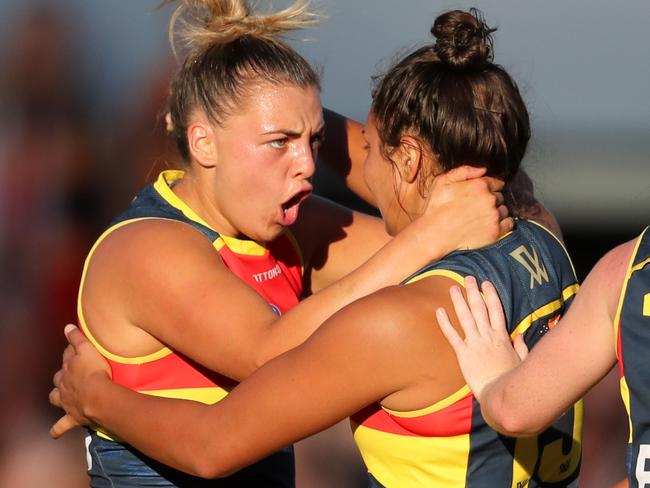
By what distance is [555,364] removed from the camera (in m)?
1.87

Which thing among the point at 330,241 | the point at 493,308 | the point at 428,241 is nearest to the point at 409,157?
the point at 428,241

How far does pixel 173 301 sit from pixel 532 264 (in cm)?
80

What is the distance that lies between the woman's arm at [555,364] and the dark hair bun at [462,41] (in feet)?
2.00

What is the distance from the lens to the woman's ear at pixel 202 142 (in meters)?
2.71

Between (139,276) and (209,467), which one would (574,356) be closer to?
(209,467)

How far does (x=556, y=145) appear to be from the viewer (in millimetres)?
7191

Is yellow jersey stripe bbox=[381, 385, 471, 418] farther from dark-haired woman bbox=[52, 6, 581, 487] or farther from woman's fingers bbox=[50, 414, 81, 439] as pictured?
woman's fingers bbox=[50, 414, 81, 439]

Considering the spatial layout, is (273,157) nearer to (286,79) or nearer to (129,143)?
(286,79)

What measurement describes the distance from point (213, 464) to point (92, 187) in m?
2.32

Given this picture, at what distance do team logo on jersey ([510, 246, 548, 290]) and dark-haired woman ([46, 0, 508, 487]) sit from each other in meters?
0.07

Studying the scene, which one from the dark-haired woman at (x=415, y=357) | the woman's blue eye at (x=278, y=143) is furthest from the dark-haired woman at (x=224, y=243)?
the dark-haired woman at (x=415, y=357)

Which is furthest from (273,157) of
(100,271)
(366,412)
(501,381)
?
(501,381)

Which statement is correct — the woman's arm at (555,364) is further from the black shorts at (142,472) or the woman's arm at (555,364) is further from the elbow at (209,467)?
the black shorts at (142,472)

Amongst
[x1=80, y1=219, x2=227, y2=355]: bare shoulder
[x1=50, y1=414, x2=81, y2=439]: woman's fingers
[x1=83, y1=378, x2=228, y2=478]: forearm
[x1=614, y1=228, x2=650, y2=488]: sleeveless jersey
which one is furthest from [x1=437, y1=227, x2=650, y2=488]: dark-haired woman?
[x1=50, y1=414, x2=81, y2=439]: woman's fingers
